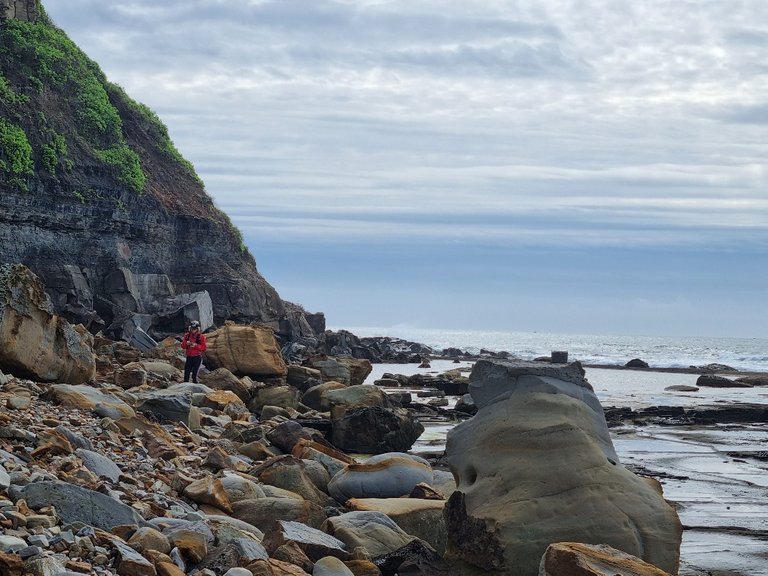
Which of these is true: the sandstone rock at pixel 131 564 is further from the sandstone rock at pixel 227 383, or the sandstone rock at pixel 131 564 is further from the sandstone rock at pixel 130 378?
the sandstone rock at pixel 227 383

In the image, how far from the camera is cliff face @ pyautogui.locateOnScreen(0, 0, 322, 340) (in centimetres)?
3622

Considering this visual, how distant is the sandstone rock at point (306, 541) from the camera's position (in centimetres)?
722

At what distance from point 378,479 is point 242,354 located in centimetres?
1276

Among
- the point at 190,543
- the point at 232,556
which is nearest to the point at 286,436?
Result: the point at 190,543

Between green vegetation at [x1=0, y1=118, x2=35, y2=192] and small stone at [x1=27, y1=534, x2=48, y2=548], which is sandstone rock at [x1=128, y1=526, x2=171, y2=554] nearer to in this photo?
small stone at [x1=27, y1=534, x2=48, y2=548]

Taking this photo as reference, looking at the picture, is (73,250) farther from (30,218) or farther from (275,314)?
(275,314)

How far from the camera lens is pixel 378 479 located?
10.5 meters

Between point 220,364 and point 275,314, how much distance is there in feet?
92.9

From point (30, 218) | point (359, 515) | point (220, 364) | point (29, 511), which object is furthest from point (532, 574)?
point (30, 218)

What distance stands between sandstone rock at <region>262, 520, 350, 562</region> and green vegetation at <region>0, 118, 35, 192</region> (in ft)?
101

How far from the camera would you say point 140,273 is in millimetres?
42531

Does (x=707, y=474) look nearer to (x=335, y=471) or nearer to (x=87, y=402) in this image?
(x=335, y=471)

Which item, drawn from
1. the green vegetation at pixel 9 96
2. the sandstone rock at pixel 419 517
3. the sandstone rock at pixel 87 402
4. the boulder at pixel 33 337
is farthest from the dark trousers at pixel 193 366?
the green vegetation at pixel 9 96

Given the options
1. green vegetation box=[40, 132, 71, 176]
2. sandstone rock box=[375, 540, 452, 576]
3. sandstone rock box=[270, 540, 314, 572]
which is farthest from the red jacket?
green vegetation box=[40, 132, 71, 176]
